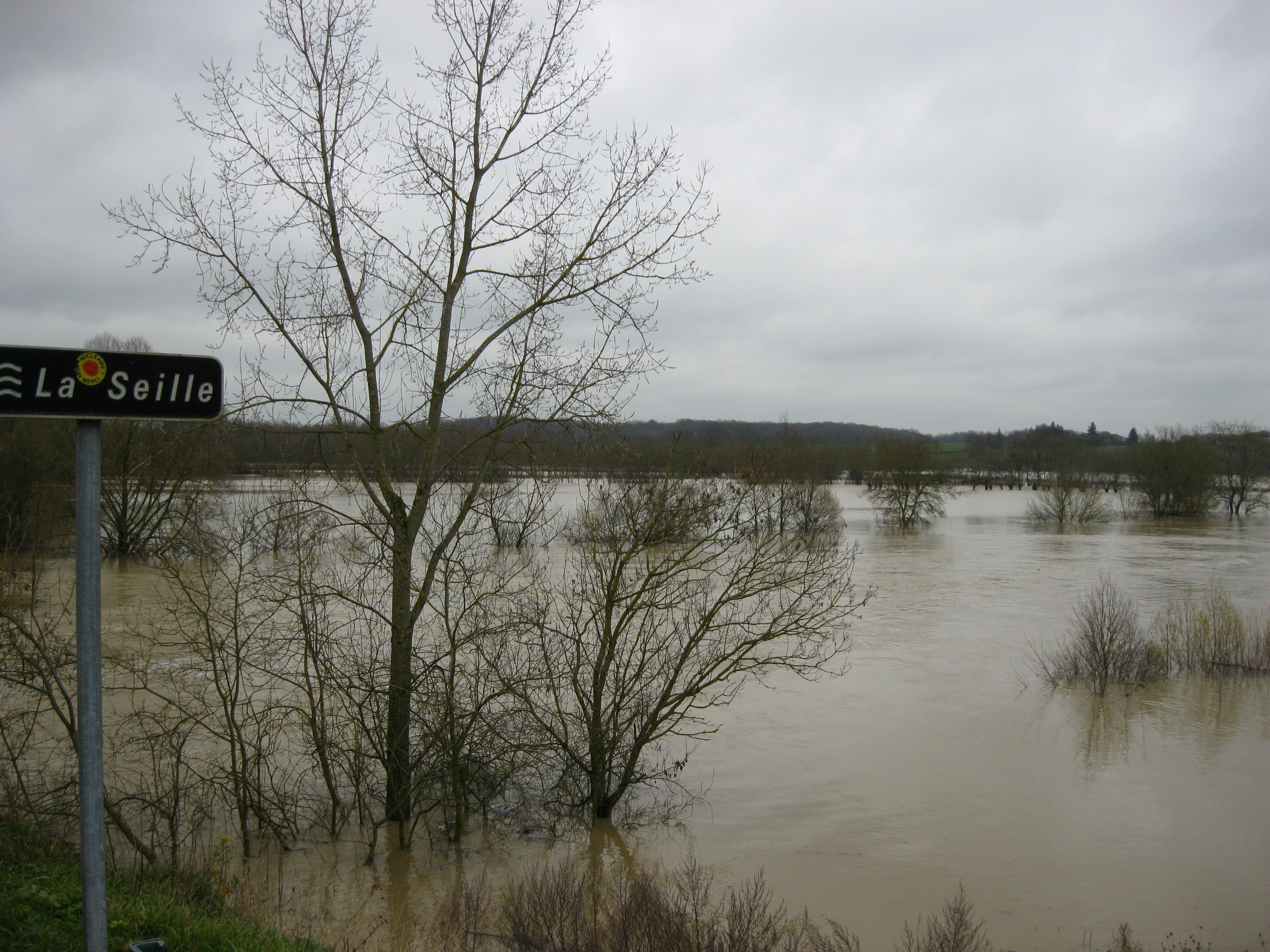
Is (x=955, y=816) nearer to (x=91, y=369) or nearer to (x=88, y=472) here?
(x=88, y=472)

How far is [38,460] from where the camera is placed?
94.8 feet

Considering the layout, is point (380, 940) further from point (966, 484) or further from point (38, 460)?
point (966, 484)

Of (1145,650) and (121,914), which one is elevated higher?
(121,914)

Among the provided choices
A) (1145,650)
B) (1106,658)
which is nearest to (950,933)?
(1106,658)

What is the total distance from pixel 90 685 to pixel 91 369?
1.06m

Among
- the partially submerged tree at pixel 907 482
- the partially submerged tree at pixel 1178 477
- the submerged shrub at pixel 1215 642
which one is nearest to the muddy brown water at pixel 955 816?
the submerged shrub at pixel 1215 642

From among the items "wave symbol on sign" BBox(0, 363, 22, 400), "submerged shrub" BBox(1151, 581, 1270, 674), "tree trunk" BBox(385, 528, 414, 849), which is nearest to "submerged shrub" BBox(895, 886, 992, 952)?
"tree trunk" BBox(385, 528, 414, 849)

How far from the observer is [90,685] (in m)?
2.88

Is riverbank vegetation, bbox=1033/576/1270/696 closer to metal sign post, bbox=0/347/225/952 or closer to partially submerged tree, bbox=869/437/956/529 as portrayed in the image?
metal sign post, bbox=0/347/225/952

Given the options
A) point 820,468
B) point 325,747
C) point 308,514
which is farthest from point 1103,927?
point 820,468

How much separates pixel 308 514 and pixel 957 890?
814 cm

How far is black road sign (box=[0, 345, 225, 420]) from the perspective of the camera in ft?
9.52

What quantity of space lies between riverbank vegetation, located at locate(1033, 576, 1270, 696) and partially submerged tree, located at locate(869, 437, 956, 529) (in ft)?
106

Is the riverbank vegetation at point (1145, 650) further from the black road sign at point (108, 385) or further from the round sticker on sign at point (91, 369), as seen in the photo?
the round sticker on sign at point (91, 369)
